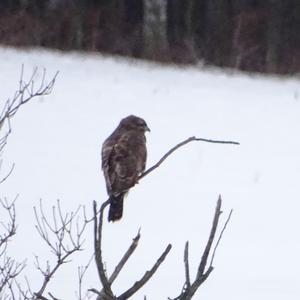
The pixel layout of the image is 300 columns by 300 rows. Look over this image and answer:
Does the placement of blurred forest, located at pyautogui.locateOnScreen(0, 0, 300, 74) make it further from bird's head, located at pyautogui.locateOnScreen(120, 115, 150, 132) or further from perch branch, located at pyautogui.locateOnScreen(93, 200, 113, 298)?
perch branch, located at pyautogui.locateOnScreen(93, 200, 113, 298)

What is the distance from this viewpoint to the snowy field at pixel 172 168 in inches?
517

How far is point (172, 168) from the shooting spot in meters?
16.8

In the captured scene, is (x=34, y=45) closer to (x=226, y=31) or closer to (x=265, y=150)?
(x=226, y=31)

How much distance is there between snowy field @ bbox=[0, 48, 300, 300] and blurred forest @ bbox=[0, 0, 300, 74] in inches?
110

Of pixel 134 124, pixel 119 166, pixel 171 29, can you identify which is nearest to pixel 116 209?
pixel 119 166

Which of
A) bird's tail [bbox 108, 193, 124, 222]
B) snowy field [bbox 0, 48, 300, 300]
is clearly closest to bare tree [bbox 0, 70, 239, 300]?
bird's tail [bbox 108, 193, 124, 222]

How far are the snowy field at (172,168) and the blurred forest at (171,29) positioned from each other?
2805mm

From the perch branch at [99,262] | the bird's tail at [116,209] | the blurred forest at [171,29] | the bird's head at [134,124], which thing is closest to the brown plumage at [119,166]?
Answer: the bird's tail at [116,209]

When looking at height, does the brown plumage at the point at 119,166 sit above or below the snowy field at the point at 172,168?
above

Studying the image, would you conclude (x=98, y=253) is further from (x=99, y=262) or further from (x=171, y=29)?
(x=171, y=29)

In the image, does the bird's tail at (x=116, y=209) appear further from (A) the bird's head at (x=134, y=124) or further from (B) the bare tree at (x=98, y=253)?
(A) the bird's head at (x=134, y=124)

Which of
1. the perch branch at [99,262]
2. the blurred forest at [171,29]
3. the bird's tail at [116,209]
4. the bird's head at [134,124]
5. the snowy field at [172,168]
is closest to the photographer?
the perch branch at [99,262]

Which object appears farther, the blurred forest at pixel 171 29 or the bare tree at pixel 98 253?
the blurred forest at pixel 171 29

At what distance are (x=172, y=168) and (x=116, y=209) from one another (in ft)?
34.9
